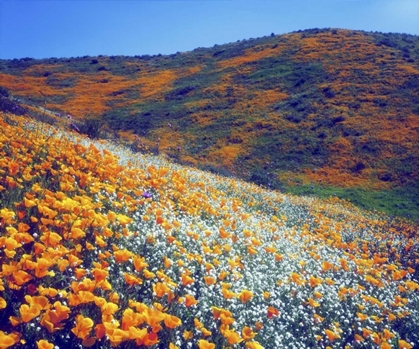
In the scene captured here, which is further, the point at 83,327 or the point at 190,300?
the point at 190,300

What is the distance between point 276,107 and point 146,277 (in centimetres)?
3119

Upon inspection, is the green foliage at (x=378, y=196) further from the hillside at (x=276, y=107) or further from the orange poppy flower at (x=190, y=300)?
the orange poppy flower at (x=190, y=300)

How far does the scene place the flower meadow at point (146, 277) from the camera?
231 centimetres

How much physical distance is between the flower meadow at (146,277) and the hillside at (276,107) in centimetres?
1043

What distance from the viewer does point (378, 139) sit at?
25.5 m

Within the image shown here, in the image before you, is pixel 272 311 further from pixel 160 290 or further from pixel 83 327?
pixel 83 327

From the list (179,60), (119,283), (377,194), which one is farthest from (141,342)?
(179,60)

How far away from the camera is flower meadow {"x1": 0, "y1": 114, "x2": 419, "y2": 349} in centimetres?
231

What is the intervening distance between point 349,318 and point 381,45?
137 feet

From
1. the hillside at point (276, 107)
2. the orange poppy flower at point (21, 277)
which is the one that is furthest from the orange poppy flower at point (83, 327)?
the hillside at point (276, 107)

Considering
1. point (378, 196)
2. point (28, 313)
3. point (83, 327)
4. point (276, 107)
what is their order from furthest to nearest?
point (276, 107) → point (378, 196) → point (83, 327) → point (28, 313)

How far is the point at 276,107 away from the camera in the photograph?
33062 mm

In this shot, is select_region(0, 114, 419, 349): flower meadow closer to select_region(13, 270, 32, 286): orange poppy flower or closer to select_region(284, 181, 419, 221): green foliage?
select_region(13, 270, 32, 286): orange poppy flower

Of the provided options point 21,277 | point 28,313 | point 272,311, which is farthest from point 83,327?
point 272,311
